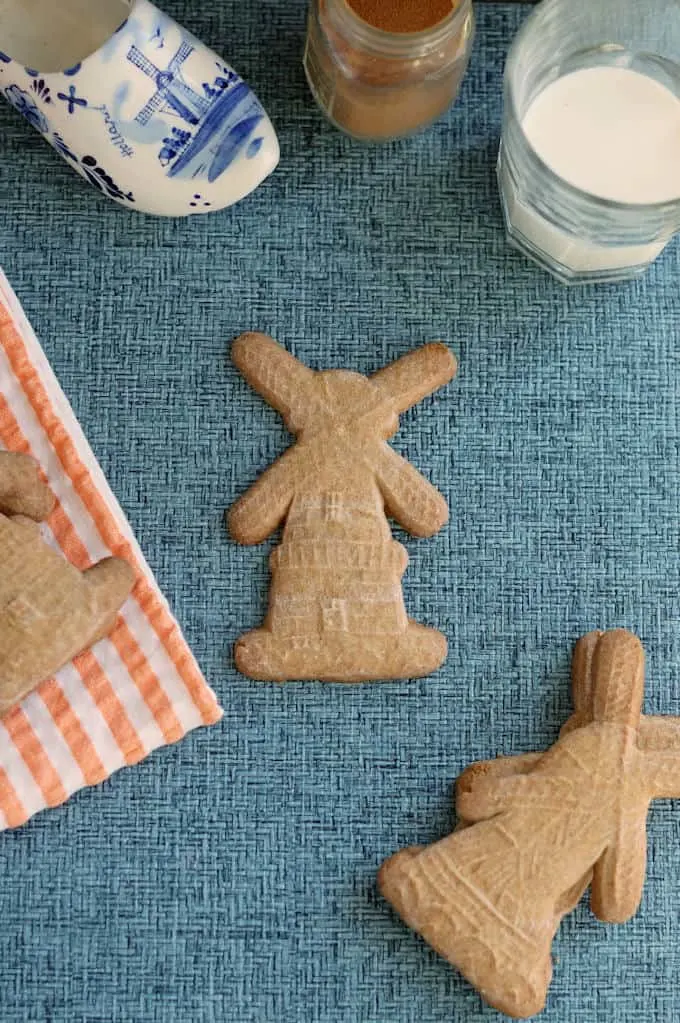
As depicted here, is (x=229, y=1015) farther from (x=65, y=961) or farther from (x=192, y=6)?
(x=192, y=6)

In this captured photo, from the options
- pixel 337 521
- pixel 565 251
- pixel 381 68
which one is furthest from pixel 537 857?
pixel 381 68

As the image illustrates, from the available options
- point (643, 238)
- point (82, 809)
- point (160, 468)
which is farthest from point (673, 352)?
point (82, 809)

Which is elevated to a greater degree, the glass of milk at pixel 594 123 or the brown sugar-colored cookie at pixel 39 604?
the glass of milk at pixel 594 123

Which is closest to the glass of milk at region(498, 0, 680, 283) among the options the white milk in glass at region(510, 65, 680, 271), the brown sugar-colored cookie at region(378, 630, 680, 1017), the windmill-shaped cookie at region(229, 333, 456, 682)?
the white milk in glass at region(510, 65, 680, 271)

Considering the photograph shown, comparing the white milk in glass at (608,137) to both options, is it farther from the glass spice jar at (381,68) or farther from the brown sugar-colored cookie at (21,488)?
the brown sugar-colored cookie at (21,488)

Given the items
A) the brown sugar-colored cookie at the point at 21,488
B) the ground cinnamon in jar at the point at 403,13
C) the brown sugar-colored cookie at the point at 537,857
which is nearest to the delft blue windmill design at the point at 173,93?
the ground cinnamon in jar at the point at 403,13

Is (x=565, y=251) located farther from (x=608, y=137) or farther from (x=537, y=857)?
(x=537, y=857)

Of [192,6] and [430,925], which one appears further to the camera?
[192,6]
